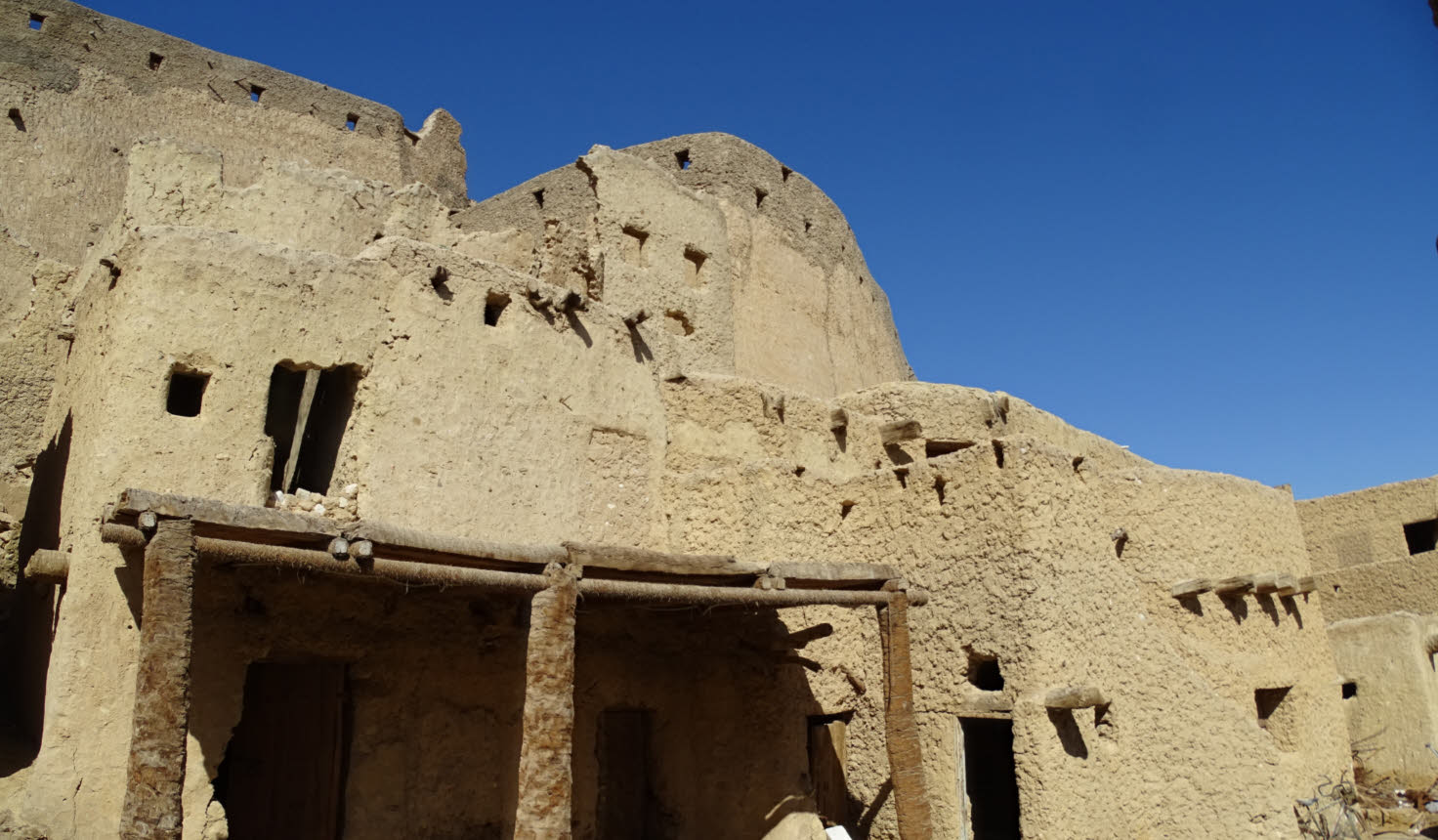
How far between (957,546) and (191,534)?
6.88m

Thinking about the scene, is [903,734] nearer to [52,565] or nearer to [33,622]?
[52,565]

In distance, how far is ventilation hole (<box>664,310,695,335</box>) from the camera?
16.2 m

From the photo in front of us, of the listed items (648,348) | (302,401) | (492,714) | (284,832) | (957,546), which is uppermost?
(648,348)

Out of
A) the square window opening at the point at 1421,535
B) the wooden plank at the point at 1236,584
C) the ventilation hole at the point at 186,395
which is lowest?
the wooden plank at the point at 1236,584

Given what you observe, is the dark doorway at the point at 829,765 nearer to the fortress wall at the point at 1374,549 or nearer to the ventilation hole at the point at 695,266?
the ventilation hole at the point at 695,266

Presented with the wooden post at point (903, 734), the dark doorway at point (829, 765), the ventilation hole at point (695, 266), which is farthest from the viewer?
the ventilation hole at point (695, 266)

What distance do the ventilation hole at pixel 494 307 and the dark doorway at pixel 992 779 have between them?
261 inches

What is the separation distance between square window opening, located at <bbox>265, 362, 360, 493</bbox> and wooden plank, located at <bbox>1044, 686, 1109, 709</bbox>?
21.8ft

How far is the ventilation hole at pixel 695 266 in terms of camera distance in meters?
16.8

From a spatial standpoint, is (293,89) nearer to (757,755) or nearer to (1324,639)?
(757,755)

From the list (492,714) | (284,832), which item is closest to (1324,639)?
(492,714)

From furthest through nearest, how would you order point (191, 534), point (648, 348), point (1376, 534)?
point (1376, 534), point (648, 348), point (191, 534)

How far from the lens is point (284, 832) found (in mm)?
9922

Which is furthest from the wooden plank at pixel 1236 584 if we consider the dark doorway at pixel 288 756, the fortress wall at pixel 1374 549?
the dark doorway at pixel 288 756
